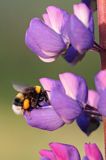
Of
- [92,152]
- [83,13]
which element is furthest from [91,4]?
[92,152]

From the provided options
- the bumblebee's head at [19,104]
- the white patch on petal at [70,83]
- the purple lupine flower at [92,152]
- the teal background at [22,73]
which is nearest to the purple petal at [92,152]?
the purple lupine flower at [92,152]

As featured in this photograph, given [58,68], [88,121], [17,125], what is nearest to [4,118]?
[17,125]

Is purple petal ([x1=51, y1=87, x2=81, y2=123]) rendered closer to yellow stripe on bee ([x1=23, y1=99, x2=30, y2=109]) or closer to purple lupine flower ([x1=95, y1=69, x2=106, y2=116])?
purple lupine flower ([x1=95, y1=69, x2=106, y2=116])

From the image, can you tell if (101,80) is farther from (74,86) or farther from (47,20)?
(47,20)

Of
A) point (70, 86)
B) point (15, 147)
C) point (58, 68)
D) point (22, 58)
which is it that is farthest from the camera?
point (22, 58)

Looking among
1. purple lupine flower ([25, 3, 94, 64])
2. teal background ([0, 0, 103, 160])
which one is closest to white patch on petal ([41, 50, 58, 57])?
purple lupine flower ([25, 3, 94, 64])

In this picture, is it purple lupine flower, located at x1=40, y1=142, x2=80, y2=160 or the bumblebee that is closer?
purple lupine flower, located at x1=40, y1=142, x2=80, y2=160

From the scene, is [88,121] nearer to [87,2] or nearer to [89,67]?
[87,2]
